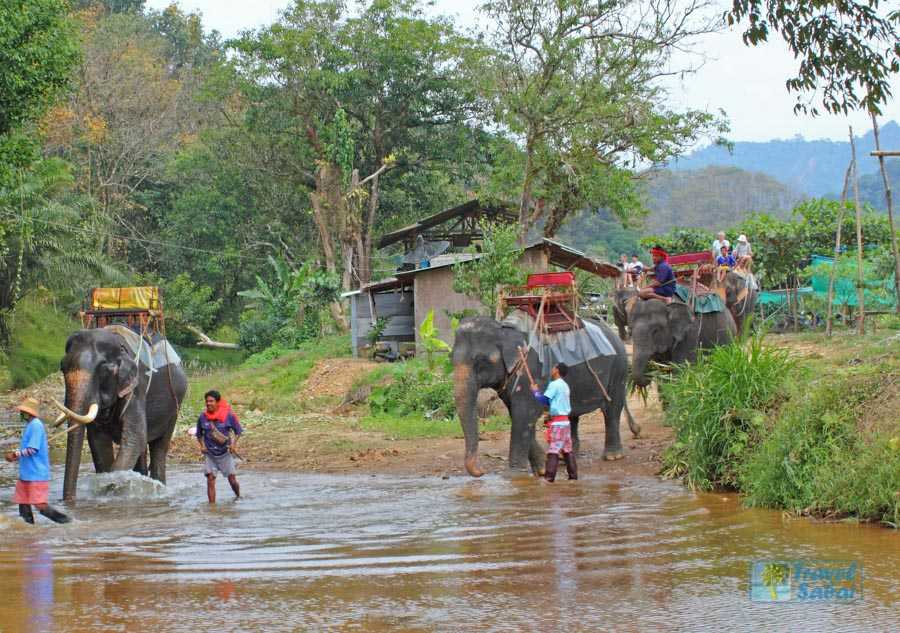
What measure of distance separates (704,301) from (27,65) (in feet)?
42.0

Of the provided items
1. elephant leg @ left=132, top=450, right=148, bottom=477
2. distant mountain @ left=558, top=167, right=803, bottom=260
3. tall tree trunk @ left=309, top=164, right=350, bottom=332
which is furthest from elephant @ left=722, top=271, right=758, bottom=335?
distant mountain @ left=558, top=167, right=803, bottom=260

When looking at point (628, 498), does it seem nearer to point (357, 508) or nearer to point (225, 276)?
point (357, 508)

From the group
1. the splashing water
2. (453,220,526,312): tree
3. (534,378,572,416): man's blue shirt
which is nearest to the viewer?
(534,378,572,416): man's blue shirt

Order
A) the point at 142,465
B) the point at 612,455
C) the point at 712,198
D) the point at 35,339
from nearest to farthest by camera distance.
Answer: the point at 142,465
the point at 612,455
the point at 35,339
the point at 712,198

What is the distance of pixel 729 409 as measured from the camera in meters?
12.6

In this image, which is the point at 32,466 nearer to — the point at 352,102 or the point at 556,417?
the point at 556,417

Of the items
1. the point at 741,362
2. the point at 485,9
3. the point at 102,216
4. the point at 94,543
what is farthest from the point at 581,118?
the point at 94,543

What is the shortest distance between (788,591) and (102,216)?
36.7 m

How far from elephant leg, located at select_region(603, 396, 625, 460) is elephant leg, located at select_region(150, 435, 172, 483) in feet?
19.1

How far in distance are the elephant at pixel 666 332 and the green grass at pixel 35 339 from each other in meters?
25.4

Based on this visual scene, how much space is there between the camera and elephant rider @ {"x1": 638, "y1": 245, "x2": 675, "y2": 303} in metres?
16.3

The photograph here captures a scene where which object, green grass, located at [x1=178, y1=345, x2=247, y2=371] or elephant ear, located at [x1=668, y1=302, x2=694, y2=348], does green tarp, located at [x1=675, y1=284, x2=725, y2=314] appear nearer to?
elephant ear, located at [x1=668, y1=302, x2=694, y2=348]

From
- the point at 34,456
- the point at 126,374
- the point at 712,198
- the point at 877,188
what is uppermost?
the point at 877,188

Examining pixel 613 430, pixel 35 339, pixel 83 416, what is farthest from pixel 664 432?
pixel 35 339
